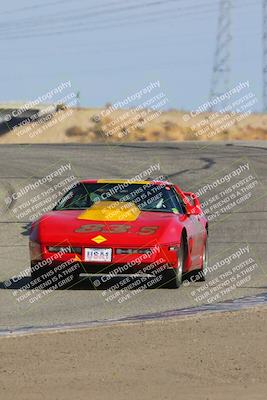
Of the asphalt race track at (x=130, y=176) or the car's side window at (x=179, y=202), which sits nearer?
the asphalt race track at (x=130, y=176)

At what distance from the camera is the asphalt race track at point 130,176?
12.1 m

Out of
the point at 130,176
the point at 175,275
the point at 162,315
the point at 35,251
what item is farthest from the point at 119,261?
the point at 130,176

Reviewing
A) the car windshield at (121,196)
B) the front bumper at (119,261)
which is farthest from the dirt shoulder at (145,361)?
the car windshield at (121,196)

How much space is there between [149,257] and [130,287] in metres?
0.55

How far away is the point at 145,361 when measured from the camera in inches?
338

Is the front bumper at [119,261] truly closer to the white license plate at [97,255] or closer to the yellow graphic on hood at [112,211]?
the white license plate at [97,255]

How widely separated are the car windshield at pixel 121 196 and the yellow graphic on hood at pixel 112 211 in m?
0.13

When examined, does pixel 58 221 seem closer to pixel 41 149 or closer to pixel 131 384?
pixel 131 384

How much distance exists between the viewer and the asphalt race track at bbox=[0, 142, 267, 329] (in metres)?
12.1

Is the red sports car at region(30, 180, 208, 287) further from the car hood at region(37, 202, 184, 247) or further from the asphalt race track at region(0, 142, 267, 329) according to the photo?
the asphalt race track at region(0, 142, 267, 329)

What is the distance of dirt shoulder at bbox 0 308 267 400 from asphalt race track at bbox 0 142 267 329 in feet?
4.20

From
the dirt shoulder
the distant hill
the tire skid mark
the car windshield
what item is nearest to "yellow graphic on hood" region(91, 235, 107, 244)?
the car windshield

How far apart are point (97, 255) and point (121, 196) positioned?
4.50 ft

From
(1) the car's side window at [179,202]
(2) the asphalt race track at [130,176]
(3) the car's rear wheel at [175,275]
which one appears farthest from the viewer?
(1) the car's side window at [179,202]
